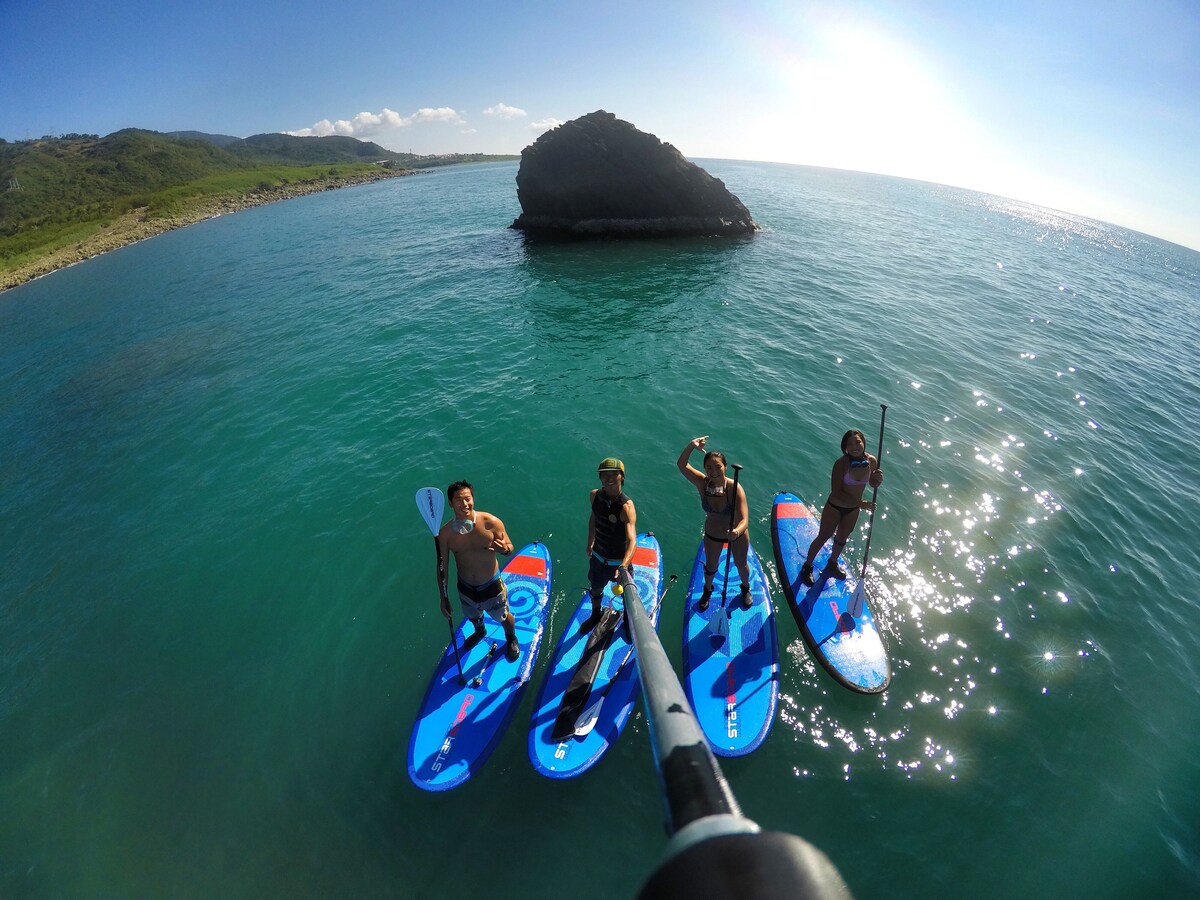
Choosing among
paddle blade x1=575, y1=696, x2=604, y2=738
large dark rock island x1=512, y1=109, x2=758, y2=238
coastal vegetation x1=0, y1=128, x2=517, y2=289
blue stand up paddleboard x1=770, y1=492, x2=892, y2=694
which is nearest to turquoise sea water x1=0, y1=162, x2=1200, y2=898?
blue stand up paddleboard x1=770, y1=492, x2=892, y2=694

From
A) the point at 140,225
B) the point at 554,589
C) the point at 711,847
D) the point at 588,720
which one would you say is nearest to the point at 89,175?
the point at 140,225

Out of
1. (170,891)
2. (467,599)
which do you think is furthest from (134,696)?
(467,599)

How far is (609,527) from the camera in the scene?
26.1 ft

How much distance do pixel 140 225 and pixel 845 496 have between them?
91.7m

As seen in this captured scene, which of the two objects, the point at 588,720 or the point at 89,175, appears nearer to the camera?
the point at 588,720

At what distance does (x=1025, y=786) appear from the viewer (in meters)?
7.56

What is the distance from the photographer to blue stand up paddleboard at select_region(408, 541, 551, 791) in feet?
24.1

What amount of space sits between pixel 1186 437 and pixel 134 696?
105 ft

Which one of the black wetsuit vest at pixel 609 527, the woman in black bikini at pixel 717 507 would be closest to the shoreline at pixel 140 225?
the black wetsuit vest at pixel 609 527

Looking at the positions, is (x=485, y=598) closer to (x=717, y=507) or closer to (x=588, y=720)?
(x=588, y=720)

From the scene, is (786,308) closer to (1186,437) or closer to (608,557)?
(1186,437)

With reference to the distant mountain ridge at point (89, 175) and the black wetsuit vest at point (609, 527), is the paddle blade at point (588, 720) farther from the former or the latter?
the distant mountain ridge at point (89, 175)

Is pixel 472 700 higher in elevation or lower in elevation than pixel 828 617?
lower

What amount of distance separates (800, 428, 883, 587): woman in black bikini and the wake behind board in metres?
1.46
